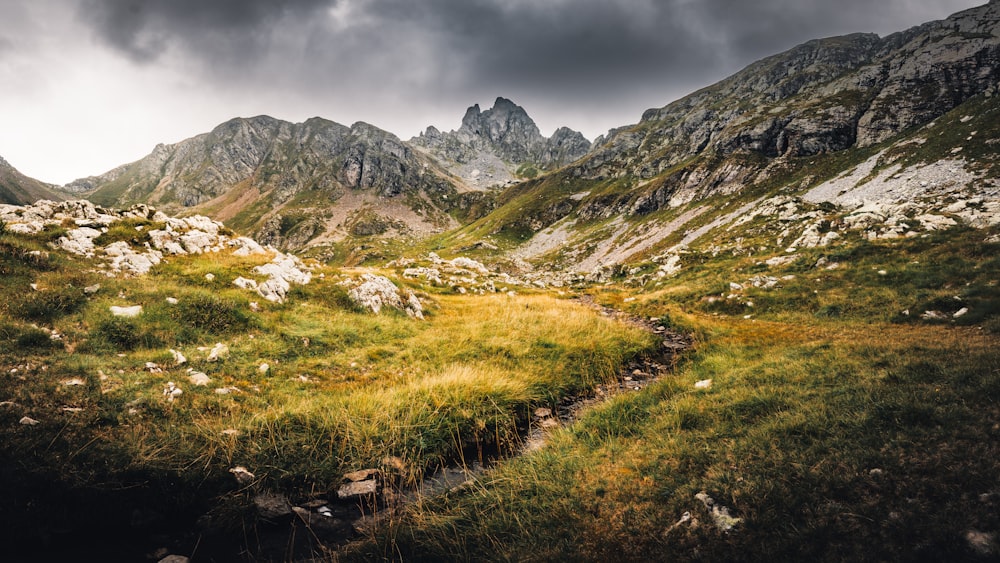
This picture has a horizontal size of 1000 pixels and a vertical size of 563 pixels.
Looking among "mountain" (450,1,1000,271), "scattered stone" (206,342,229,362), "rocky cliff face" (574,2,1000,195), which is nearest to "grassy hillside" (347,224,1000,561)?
"scattered stone" (206,342,229,362)

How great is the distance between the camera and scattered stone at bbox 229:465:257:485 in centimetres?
632

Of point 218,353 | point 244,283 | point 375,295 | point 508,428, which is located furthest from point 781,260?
point 244,283

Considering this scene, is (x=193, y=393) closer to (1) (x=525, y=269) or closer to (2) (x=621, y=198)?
(1) (x=525, y=269)

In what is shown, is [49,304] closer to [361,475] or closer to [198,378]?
[198,378]

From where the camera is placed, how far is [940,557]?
3.46 m

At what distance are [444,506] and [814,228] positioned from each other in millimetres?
44835

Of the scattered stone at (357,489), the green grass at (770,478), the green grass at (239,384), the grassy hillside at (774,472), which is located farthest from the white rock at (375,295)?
the green grass at (770,478)

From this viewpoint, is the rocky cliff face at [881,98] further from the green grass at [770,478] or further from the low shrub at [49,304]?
the low shrub at [49,304]

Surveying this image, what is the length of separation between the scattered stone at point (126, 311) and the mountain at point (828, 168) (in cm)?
4165

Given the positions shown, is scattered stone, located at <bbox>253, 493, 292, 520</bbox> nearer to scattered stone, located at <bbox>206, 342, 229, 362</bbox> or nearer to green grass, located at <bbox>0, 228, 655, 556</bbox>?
green grass, located at <bbox>0, 228, 655, 556</bbox>

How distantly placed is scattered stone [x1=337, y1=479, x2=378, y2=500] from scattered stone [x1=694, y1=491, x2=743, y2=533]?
5730mm

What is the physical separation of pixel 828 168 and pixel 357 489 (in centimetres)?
11288

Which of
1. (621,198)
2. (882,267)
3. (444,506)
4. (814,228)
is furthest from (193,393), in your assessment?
(621,198)

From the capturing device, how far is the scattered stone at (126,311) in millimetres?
10501
